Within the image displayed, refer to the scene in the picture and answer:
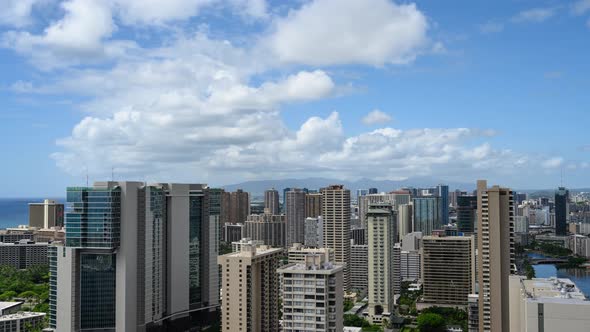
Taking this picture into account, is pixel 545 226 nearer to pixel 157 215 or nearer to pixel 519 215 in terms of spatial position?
pixel 519 215

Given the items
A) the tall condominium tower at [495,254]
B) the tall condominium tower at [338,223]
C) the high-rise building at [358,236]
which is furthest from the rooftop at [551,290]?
the high-rise building at [358,236]

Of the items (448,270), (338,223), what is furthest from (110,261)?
(448,270)

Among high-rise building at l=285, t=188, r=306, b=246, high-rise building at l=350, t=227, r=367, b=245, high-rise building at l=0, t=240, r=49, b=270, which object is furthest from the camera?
high-rise building at l=285, t=188, r=306, b=246

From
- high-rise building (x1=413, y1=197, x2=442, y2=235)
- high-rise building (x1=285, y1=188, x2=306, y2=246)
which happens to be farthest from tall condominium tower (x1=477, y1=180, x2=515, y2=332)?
high-rise building (x1=413, y1=197, x2=442, y2=235)

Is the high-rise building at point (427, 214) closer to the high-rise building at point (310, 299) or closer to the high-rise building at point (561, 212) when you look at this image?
the high-rise building at point (561, 212)

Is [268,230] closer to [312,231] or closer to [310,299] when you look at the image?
[312,231]

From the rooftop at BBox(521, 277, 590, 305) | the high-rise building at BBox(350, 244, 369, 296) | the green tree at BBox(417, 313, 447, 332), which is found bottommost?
the green tree at BBox(417, 313, 447, 332)

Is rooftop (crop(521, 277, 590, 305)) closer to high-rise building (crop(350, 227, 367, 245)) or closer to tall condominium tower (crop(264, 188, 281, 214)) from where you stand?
high-rise building (crop(350, 227, 367, 245))
